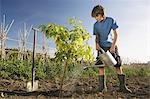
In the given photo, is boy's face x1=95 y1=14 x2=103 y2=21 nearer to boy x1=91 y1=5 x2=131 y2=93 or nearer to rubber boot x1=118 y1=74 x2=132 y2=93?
boy x1=91 y1=5 x2=131 y2=93

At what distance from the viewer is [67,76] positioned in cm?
727

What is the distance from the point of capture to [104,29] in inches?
188

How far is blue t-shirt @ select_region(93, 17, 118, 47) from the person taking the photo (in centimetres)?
473

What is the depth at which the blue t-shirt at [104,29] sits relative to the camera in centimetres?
473

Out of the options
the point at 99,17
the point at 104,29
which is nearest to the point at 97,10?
the point at 99,17

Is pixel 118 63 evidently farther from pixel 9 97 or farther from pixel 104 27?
pixel 9 97

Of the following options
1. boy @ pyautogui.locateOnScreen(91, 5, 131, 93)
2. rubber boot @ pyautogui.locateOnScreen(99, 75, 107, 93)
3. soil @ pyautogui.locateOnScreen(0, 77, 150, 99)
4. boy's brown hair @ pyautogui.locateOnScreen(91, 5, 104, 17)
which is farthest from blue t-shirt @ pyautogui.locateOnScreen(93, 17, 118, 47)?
soil @ pyautogui.locateOnScreen(0, 77, 150, 99)

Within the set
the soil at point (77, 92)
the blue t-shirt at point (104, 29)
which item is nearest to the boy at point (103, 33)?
the blue t-shirt at point (104, 29)

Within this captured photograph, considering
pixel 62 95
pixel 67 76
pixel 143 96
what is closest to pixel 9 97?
pixel 62 95

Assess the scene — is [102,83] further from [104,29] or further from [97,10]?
[97,10]

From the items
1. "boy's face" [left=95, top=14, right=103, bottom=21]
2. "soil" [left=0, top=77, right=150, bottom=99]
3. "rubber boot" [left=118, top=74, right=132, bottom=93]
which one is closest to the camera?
"soil" [left=0, top=77, right=150, bottom=99]

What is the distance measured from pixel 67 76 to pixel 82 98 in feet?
9.64

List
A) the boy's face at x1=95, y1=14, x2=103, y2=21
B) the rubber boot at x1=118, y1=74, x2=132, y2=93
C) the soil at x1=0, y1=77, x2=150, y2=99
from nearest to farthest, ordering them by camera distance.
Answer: the soil at x1=0, y1=77, x2=150, y2=99
the boy's face at x1=95, y1=14, x2=103, y2=21
the rubber boot at x1=118, y1=74, x2=132, y2=93

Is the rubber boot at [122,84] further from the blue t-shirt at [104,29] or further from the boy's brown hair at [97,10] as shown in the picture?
the boy's brown hair at [97,10]
